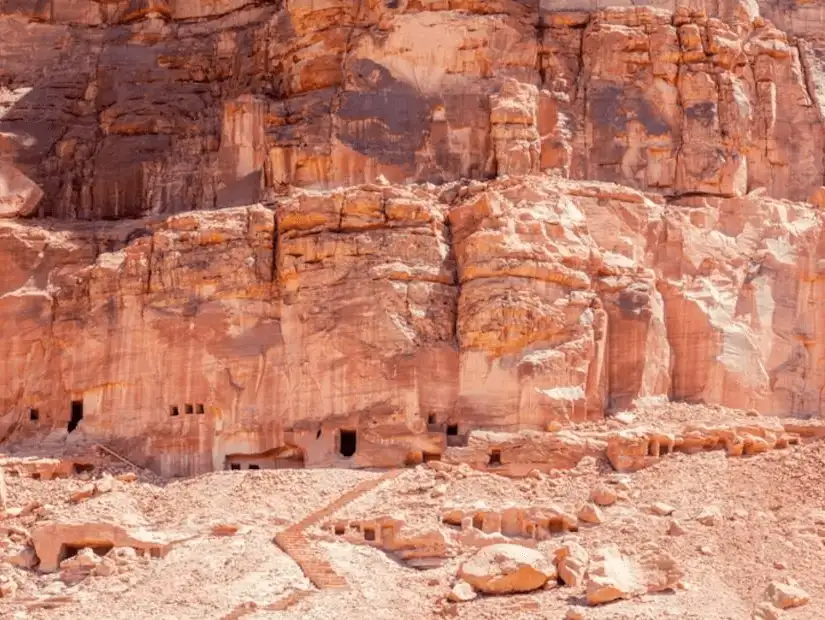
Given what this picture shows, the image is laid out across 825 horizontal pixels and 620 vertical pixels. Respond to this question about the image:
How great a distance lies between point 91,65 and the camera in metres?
67.1

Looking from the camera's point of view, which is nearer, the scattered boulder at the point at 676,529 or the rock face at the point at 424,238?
the scattered boulder at the point at 676,529

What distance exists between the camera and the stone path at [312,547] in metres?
45.7

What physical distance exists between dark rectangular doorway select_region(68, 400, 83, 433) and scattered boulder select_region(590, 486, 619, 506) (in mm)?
15656

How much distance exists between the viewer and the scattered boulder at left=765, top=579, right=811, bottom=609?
42656 mm

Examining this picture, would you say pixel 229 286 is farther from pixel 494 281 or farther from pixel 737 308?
pixel 737 308

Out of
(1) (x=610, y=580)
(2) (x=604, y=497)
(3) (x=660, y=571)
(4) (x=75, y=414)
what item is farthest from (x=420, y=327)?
(1) (x=610, y=580)

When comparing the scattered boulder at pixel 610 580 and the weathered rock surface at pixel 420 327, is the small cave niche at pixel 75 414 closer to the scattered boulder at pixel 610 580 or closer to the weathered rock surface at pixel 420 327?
the weathered rock surface at pixel 420 327

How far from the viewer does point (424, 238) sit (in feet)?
181

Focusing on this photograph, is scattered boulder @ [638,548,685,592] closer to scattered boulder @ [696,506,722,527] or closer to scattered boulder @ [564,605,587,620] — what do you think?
scattered boulder @ [564,605,587,620]

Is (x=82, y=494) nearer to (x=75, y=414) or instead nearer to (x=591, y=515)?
(x=75, y=414)

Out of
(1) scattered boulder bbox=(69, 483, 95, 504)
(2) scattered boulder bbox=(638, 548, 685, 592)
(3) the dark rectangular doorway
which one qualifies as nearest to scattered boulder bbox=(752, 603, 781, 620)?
(2) scattered boulder bbox=(638, 548, 685, 592)

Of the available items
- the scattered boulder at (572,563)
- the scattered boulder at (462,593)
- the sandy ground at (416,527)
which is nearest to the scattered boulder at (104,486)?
the sandy ground at (416,527)

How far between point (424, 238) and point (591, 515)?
1072cm

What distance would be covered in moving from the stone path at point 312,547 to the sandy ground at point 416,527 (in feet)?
0.71
